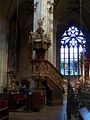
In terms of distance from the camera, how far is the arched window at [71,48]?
3372 cm

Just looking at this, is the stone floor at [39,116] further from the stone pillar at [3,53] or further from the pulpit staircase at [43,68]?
the stone pillar at [3,53]

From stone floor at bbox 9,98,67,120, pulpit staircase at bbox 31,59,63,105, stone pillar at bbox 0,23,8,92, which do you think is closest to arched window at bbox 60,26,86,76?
stone pillar at bbox 0,23,8,92

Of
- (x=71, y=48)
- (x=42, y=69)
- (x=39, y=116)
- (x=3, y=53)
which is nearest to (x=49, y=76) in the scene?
(x=42, y=69)

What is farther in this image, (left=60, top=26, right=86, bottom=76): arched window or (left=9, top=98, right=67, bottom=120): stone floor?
(left=60, top=26, right=86, bottom=76): arched window

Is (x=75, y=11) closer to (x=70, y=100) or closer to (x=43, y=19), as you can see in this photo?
(x=43, y=19)

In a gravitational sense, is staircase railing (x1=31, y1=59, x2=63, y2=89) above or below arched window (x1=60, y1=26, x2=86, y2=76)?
below

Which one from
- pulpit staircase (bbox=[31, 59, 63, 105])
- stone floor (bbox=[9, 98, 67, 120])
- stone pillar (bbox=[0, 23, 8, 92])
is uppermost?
stone pillar (bbox=[0, 23, 8, 92])

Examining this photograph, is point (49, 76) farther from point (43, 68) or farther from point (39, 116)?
point (39, 116)

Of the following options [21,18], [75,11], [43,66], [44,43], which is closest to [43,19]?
[44,43]

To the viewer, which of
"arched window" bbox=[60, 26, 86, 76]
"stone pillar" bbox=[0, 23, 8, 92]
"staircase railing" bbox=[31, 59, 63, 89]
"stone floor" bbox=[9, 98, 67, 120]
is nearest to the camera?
"stone floor" bbox=[9, 98, 67, 120]

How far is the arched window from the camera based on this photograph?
33719mm

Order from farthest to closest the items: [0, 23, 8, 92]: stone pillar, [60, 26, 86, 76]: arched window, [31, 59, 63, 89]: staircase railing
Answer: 1. [60, 26, 86, 76]: arched window
2. [0, 23, 8, 92]: stone pillar
3. [31, 59, 63, 89]: staircase railing

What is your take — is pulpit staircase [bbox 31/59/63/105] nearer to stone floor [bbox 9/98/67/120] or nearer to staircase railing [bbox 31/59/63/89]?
staircase railing [bbox 31/59/63/89]

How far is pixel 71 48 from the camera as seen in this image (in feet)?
113
